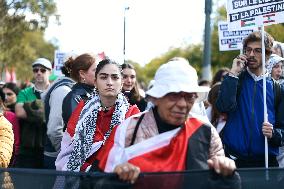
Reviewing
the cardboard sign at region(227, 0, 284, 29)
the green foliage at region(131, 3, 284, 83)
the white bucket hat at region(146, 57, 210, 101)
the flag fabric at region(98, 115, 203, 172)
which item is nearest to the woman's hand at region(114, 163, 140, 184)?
the flag fabric at region(98, 115, 203, 172)

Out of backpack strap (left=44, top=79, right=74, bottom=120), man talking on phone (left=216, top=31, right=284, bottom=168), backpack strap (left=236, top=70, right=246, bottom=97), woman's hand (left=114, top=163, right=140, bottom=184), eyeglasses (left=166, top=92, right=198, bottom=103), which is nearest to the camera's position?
woman's hand (left=114, top=163, right=140, bottom=184)

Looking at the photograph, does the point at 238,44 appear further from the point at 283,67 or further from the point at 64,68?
the point at 64,68

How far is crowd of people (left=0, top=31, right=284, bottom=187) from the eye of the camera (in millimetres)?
3244

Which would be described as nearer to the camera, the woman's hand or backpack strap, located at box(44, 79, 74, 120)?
the woman's hand

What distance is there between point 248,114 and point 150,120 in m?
1.92

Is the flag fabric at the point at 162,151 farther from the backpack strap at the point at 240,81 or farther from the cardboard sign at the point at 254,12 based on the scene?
the cardboard sign at the point at 254,12

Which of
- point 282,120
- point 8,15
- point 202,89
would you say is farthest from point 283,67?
point 8,15

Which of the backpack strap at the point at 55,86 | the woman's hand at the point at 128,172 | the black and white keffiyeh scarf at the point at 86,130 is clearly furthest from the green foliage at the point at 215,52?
the woman's hand at the point at 128,172

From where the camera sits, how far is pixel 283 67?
6633 mm

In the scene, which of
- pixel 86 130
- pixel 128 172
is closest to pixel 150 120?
pixel 128 172

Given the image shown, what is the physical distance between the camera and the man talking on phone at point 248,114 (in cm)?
504

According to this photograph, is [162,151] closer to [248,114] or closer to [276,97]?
[248,114]

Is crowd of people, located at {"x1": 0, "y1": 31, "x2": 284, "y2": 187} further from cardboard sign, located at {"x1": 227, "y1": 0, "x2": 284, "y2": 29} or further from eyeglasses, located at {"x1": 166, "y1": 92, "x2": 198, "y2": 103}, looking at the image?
cardboard sign, located at {"x1": 227, "y1": 0, "x2": 284, "y2": 29}

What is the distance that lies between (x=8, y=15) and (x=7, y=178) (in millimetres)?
13583
